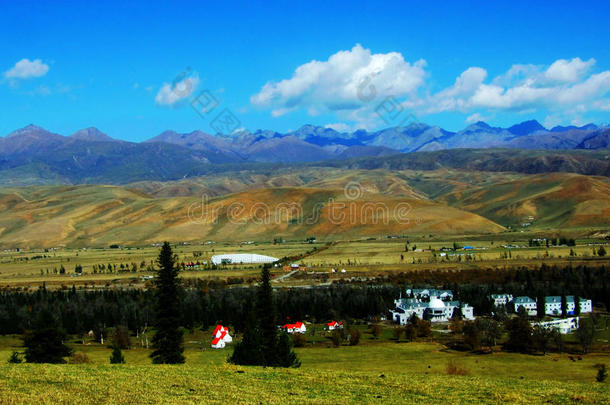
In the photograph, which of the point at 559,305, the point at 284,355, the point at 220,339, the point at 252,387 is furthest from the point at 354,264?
the point at 252,387

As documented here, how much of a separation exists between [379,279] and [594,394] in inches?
4291

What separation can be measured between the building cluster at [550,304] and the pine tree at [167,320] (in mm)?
66450

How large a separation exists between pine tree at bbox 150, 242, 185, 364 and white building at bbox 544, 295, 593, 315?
69.8 meters

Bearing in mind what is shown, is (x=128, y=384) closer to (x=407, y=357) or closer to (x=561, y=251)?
(x=407, y=357)

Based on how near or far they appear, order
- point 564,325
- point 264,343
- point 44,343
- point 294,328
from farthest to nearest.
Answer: point 294,328, point 564,325, point 44,343, point 264,343

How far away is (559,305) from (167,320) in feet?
242

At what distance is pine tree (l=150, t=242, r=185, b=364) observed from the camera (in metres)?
46.7

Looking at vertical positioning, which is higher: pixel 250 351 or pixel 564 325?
pixel 250 351

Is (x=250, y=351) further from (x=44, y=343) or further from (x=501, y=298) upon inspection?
(x=501, y=298)

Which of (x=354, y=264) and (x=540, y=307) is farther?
(x=354, y=264)

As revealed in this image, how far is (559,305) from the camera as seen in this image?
99.4 m

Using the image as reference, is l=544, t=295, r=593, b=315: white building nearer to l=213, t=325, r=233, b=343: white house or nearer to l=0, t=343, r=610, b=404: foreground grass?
l=213, t=325, r=233, b=343: white house

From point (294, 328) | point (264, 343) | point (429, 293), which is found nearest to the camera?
point (264, 343)

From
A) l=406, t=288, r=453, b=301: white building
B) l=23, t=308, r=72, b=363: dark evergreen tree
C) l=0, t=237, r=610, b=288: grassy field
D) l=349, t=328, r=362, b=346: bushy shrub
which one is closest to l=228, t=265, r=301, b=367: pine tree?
l=23, t=308, r=72, b=363: dark evergreen tree
